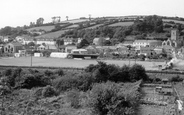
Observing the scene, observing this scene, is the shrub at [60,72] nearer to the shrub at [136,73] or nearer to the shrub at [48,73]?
the shrub at [48,73]

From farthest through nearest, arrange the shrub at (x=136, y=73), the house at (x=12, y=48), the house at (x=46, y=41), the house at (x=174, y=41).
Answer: the house at (x=46, y=41) < the house at (x=12, y=48) < the house at (x=174, y=41) < the shrub at (x=136, y=73)

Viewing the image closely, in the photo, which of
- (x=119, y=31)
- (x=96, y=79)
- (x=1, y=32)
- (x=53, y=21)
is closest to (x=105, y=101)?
(x=96, y=79)

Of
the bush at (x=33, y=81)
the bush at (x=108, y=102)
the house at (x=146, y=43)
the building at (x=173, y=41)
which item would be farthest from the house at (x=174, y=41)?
the bush at (x=108, y=102)

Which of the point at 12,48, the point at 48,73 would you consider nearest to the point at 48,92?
the point at 48,73

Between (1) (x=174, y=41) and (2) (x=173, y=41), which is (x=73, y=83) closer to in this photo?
(2) (x=173, y=41)

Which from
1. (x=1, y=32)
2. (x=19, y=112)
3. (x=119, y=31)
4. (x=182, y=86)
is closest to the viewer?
(x=19, y=112)

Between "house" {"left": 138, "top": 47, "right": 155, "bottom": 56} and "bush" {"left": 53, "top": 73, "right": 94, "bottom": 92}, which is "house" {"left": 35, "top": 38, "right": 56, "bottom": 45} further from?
"bush" {"left": 53, "top": 73, "right": 94, "bottom": 92}

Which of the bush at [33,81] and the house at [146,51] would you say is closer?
the bush at [33,81]

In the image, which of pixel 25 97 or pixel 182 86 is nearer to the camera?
pixel 25 97

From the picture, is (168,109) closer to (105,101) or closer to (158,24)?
(105,101)
